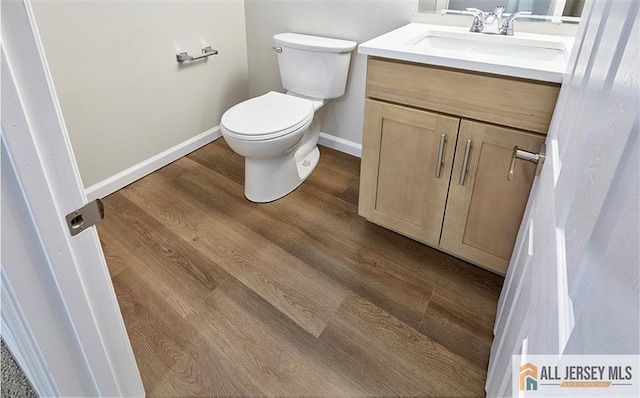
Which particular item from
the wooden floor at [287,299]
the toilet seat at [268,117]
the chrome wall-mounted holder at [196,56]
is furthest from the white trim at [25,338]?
the chrome wall-mounted holder at [196,56]

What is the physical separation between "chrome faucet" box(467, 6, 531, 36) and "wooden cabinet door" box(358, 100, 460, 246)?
52 cm

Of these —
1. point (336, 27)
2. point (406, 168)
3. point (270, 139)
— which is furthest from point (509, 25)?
point (270, 139)

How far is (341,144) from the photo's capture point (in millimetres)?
2529

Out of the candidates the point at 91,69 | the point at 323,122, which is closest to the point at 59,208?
the point at 91,69

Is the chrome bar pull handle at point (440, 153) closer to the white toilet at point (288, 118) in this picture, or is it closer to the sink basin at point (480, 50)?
the sink basin at point (480, 50)

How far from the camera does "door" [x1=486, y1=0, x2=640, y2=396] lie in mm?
332

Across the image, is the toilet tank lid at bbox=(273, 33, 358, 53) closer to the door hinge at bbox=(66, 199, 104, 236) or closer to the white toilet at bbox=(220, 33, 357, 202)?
the white toilet at bbox=(220, 33, 357, 202)

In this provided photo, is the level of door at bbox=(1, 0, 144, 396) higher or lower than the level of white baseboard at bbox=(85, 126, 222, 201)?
higher

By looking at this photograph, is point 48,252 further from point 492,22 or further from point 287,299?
point 492,22

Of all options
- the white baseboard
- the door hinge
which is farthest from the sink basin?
the white baseboard

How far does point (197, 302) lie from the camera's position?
59.8 inches

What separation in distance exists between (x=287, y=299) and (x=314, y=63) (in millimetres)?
1303

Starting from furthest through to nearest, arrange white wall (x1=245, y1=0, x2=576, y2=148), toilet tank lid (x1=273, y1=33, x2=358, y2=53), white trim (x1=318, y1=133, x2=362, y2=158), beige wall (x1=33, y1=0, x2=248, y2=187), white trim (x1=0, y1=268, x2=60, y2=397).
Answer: white trim (x1=318, y1=133, x2=362, y2=158) < toilet tank lid (x1=273, y1=33, x2=358, y2=53) < white wall (x1=245, y1=0, x2=576, y2=148) < beige wall (x1=33, y1=0, x2=248, y2=187) < white trim (x1=0, y1=268, x2=60, y2=397)

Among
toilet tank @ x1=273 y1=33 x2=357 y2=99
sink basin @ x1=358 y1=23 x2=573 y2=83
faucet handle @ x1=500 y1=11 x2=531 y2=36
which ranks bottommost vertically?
toilet tank @ x1=273 y1=33 x2=357 y2=99
